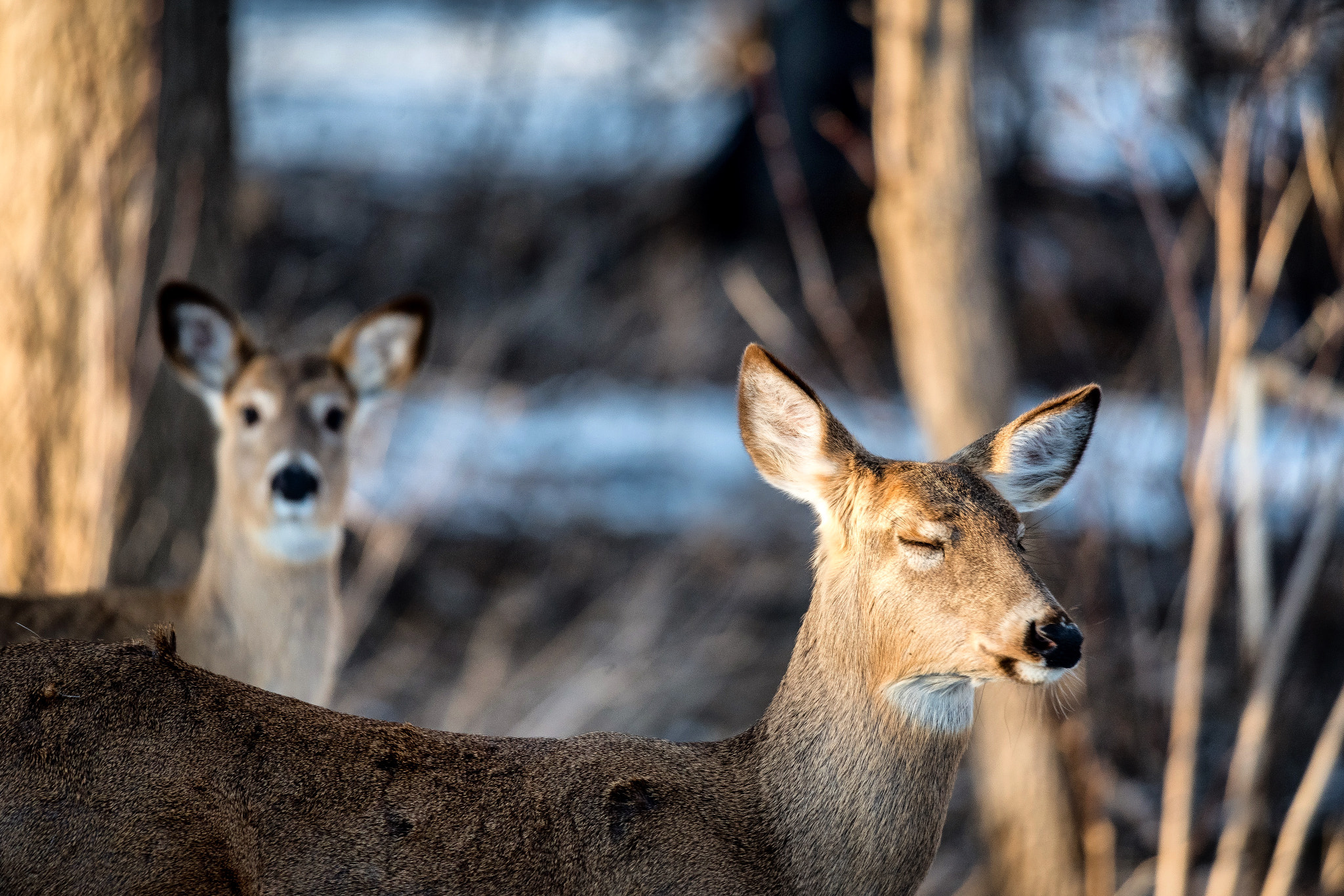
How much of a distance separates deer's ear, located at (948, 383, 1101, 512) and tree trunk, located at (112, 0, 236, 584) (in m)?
4.05

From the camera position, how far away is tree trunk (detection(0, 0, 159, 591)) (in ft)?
18.7

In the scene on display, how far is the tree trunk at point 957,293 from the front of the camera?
637cm

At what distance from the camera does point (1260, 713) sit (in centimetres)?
546

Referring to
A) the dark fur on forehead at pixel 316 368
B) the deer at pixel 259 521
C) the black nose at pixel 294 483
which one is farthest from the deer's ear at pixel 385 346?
the black nose at pixel 294 483

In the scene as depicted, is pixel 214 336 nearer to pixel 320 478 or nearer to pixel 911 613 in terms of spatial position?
pixel 320 478

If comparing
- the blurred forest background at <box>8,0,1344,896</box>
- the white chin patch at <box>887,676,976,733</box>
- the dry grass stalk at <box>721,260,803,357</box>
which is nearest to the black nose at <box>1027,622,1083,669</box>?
the white chin patch at <box>887,676,976,733</box>

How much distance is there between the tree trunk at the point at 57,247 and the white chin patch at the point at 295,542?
0.94 m

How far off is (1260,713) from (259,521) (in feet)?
12.7

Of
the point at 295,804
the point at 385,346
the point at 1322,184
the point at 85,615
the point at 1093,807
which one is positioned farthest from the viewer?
the point at 385,346

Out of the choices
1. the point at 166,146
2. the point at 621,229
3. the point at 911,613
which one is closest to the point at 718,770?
the point at 911,613

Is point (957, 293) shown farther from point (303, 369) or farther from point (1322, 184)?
point (303, 369)

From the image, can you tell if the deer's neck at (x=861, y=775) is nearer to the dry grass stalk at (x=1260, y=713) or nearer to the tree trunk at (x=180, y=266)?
the dry grass stalk at (x=1260, y=713)

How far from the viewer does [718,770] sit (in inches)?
121

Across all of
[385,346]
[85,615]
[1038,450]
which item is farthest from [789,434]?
[385,346]
